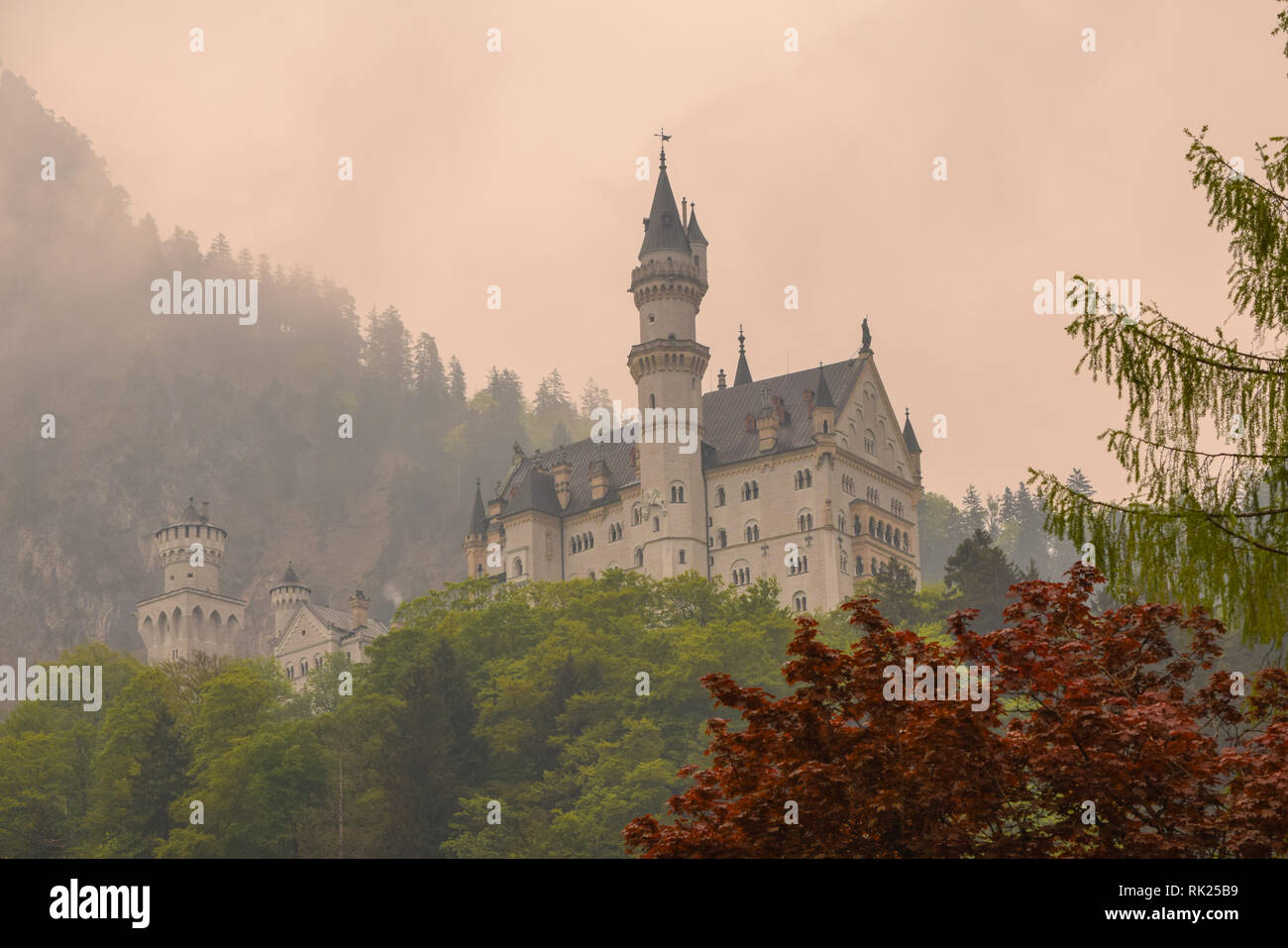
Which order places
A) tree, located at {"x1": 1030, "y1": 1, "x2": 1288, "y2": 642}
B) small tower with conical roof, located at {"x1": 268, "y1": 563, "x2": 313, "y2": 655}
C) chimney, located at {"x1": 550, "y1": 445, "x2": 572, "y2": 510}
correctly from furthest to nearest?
1. small tower with conical roof, located at {"x1": 268, "y1": 563, "x2": 313, "y2": 655}
2. chimney, located at {"x1": 550, "y1": 445, "x2": 572, "y2": 510}
3. tree, located at {"x1": 1030, "y1": 1, "x2": 1288, "y2": 642}

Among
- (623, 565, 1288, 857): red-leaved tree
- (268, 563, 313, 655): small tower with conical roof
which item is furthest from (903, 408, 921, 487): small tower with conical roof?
(623, 565, 1288, 857): red-leaved tree

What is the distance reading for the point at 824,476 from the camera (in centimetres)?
11756

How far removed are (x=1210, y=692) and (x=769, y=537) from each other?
3701 inches

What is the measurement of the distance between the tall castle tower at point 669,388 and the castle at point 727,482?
0.30 ft

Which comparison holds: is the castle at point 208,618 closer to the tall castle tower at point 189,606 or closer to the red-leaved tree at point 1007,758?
the tall castle tower at point 189,606

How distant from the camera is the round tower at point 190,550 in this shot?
14875 cm

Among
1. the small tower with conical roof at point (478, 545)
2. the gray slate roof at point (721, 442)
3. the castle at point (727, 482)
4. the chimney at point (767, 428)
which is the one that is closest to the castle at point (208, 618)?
the small tower with conical roof at point (478, 545)

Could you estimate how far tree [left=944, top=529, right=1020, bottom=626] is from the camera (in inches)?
3812

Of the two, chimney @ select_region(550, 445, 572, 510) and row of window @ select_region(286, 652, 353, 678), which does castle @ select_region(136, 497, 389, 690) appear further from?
chimney @ select_region(550, 445, 572, 510)

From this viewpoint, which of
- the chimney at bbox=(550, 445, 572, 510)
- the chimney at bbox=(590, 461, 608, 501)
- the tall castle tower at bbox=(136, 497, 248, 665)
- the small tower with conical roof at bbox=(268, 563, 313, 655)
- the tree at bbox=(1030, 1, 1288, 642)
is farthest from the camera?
the small tower with conical roof at bbox=(268, 563, 313, 655)

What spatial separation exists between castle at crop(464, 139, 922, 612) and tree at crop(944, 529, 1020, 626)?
13.1 meters

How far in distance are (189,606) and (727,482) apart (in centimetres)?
5126

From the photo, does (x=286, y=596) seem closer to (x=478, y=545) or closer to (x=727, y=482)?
(x=478, y=545)
